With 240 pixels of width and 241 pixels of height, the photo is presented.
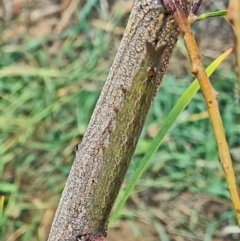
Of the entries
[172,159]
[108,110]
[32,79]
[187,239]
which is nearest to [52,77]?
[32,79]

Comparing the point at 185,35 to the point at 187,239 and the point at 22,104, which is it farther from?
the point at 22,104

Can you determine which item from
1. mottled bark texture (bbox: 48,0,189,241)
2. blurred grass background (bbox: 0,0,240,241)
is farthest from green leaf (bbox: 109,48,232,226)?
blurred grass background (bbox: 0,0,240,241)

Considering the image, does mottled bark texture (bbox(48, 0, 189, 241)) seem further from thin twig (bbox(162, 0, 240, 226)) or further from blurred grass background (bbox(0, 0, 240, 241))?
blurred grass background (bbox(0, 0, 240, 241))

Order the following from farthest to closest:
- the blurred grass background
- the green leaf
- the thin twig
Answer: the blurred grass background → the green leaf → the thin twig

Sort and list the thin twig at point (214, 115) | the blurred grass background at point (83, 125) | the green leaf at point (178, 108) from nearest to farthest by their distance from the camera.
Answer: the thin twig at point (214, 115)
the green leaf at point (178, 108)
the blurred grass background at point (83, 125)

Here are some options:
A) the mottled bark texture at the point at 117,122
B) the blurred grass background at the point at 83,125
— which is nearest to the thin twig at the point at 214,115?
the mottled bark texture at the point at 117,122

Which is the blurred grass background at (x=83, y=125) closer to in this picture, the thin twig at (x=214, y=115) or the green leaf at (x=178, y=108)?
the green leaf at (x=178, y=108)
